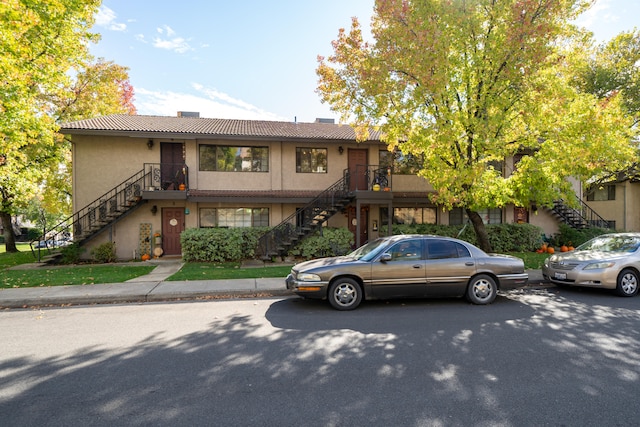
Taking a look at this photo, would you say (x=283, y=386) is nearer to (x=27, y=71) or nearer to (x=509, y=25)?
(x=509, y=25)

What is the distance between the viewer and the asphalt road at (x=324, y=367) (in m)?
2.90

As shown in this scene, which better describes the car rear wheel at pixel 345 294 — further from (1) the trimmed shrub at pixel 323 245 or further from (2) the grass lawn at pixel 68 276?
(1) the trimmed shrub at pixel 323 245

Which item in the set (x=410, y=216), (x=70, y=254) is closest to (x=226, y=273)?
(x=70, y=254)

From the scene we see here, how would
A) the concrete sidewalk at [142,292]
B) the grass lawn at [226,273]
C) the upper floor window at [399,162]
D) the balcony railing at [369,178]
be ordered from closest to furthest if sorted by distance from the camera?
the concrete sidewalk at [142,292], the grass lawn at [226,273], the balcony railing at [369,178], the upper floor window at [399,162]

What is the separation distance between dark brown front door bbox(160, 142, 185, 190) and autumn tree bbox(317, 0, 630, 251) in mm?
8377

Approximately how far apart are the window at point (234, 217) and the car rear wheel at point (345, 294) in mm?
9394

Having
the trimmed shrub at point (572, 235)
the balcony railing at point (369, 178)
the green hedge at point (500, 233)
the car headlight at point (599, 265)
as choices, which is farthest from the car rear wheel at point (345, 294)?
the trimmed shrub at point (572, 235)

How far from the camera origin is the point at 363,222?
15.9 meters

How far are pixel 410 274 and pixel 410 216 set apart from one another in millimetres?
10273

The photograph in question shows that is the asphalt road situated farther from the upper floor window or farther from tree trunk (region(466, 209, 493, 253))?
the upper floor window

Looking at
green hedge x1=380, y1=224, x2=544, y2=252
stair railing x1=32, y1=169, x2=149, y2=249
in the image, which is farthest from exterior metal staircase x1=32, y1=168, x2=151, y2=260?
green hedge x1=380, y1=224, x2=544, y2=252

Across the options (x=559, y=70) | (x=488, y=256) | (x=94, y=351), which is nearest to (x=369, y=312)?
(x=488, y=256)

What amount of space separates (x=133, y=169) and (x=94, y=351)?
1210 centimetres

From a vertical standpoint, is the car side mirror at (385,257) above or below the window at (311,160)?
below
